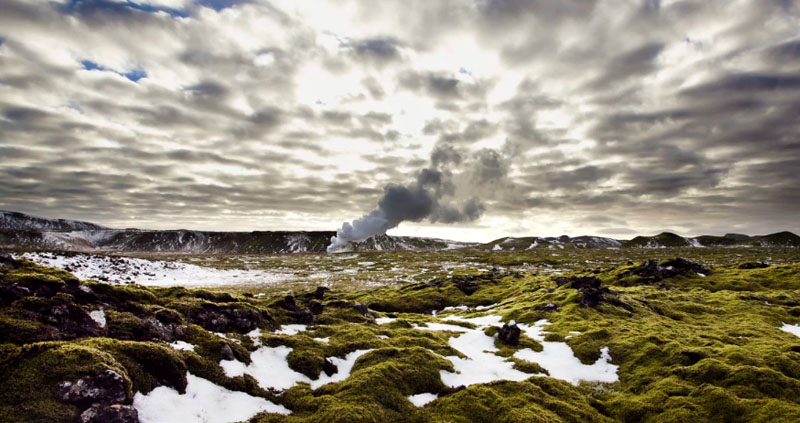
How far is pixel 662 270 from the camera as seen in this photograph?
5409 cm

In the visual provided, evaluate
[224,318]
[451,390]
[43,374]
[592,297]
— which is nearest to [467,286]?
[592,297]

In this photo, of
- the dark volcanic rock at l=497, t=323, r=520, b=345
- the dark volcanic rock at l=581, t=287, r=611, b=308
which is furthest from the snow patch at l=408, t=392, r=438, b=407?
the dark volcanic rock at l=581, t=287, r=611, b=308

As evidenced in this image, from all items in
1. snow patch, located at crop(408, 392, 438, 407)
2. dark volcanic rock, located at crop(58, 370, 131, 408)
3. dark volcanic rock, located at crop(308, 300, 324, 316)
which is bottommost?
snow patch, located at crop(408, 392, 438, 407)

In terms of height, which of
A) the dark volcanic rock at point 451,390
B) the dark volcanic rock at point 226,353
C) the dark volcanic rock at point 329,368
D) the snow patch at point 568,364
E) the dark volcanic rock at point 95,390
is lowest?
the snow patch at point 568,364

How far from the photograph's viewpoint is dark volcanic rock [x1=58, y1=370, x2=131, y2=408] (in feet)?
30.4

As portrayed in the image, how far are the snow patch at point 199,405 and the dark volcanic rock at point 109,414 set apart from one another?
0.81 m

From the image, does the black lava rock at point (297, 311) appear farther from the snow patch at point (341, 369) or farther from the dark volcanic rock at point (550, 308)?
the dark volcanic rock at point (550, 308)

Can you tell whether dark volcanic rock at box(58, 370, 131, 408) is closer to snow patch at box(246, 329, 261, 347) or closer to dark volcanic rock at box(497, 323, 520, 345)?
snow patch at box(246, 329, 261, 347)

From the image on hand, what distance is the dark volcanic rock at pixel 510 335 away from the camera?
79.3ft

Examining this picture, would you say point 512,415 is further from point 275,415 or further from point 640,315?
point 640,315

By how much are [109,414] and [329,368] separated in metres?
8.96

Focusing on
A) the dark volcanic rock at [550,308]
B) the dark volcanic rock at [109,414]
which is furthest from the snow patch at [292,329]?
the dark volcanic rock at [550,308]

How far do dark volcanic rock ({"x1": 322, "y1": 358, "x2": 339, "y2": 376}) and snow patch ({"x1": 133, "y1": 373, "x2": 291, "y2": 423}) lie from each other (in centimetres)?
362

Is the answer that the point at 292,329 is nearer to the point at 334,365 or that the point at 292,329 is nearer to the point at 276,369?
the point at 334,365
